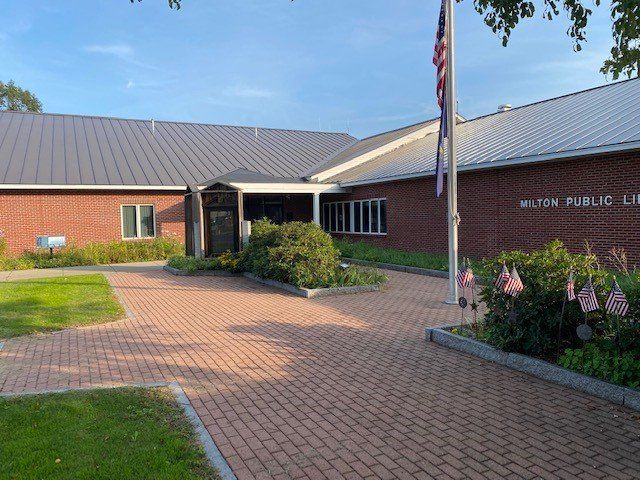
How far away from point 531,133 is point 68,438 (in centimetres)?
1536

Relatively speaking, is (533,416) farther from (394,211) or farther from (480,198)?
(394,211)

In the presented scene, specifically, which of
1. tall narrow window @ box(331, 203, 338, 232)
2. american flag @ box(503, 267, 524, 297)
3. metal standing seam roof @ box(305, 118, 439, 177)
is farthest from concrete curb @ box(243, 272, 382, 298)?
metal standing seam roof @ box(305, 118, 439, 177)

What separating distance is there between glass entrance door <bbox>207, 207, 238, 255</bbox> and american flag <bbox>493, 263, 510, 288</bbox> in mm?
12031

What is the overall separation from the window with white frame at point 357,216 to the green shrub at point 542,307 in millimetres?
13970

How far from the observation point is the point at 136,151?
25344 mm

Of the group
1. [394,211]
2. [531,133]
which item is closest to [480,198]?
[531,133]

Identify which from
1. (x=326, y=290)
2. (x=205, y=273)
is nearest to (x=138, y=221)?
(x=205, y=273)

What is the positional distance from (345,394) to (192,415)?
1558 millimetres

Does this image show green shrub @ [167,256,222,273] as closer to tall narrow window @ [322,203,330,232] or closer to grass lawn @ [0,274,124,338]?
grass lawn @ [0,274,124,338]

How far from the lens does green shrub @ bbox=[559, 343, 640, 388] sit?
500 centimetres

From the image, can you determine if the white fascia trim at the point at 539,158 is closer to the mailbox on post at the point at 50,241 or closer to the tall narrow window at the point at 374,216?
the tall narrow window at the point at 374,216

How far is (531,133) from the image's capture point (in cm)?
1588

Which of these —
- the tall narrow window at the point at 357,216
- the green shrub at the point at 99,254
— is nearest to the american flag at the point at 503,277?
the tall narrow window at the point at 357,216

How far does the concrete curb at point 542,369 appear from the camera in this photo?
488cm
